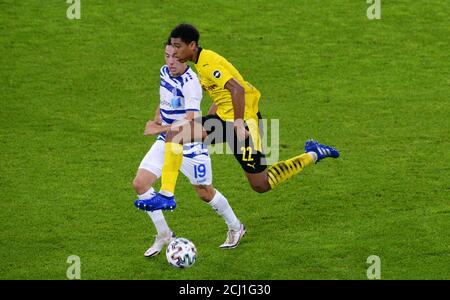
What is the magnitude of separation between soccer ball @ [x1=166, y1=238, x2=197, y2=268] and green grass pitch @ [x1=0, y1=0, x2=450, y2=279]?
23cm

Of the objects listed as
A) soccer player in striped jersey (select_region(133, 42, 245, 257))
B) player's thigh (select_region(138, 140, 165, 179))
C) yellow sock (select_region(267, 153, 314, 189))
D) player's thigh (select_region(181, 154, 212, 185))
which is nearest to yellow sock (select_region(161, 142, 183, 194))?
soccer player in striped jersey (select_region(133, 42, 245, 257))

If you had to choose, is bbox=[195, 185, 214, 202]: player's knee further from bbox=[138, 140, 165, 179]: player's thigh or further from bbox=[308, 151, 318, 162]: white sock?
bbox=[308, 151, 318, 162]: white sock

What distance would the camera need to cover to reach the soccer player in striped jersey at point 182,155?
13.8m

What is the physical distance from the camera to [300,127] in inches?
763

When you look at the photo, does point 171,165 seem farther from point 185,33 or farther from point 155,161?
point 185,33

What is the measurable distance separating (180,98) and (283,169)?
1861 mm

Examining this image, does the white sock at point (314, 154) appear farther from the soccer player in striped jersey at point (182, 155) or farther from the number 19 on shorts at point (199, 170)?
the number 19 on shorts at point (199, 170)

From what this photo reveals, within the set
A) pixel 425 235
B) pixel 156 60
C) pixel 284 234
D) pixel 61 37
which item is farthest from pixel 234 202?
pixel 61 37

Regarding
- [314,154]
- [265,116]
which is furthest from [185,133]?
[265,116]

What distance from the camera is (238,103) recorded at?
→ 537 inches

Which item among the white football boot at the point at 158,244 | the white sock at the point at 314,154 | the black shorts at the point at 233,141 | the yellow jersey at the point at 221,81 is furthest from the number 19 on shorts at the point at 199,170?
the white sock at the point at 314,154

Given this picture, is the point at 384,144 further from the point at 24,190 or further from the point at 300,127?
the point at 24,190

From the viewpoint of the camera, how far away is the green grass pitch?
47.0 ft

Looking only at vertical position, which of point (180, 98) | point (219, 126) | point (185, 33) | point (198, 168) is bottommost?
point (198, 168)
